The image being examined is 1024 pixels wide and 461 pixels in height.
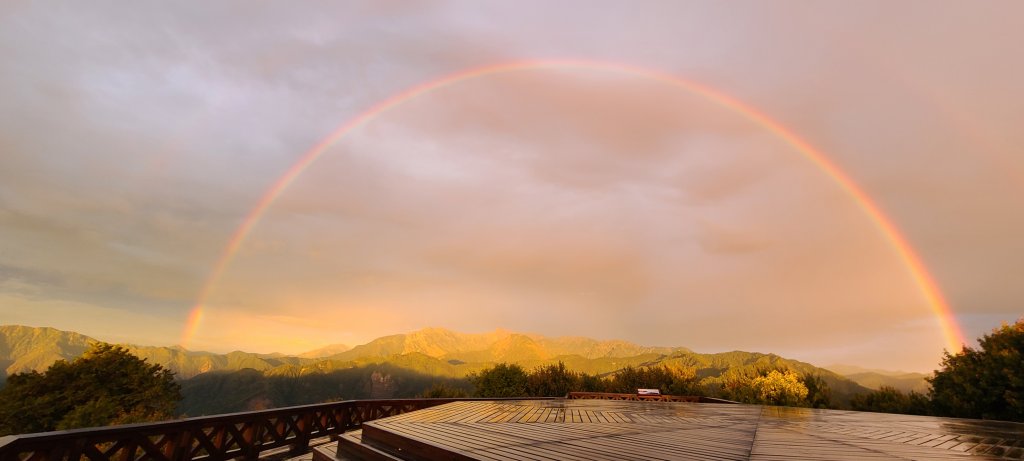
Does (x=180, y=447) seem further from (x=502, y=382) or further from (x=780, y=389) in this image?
(x=780, y=389)

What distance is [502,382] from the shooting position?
2958cm

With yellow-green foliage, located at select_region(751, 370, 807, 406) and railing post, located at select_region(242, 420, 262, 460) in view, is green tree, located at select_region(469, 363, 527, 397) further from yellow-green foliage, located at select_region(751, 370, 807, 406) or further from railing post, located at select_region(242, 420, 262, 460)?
railing post, located at select_region(242, 420, 262, 460)

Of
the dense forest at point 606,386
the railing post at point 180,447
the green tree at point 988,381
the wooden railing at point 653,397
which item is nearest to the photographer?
the railing post at point 180,447

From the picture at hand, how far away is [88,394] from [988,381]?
68056 millimetres

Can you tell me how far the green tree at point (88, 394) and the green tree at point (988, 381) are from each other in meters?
58.2

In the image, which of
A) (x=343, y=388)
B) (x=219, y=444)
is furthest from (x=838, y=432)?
(x=343, y=388)

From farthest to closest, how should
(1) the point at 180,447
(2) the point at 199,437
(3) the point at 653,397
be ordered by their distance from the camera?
(3) the point at 653,397
(2) the point at 199,437
(1) the point at 180,447

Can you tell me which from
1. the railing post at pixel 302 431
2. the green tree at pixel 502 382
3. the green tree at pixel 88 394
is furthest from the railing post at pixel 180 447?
the green tree at pixel 88 394

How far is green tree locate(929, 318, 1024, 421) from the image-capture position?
54.0ft

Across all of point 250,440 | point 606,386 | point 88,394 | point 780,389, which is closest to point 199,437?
point 250,440

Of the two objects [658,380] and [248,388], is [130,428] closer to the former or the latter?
[658,380]

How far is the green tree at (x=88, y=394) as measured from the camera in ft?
138

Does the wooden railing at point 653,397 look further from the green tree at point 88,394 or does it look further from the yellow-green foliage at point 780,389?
the green tree at point 88,394

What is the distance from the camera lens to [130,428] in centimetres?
631
